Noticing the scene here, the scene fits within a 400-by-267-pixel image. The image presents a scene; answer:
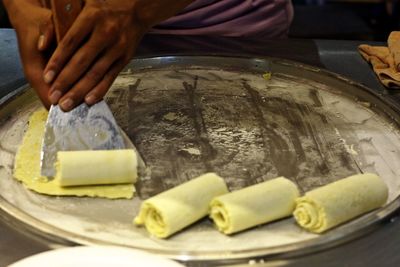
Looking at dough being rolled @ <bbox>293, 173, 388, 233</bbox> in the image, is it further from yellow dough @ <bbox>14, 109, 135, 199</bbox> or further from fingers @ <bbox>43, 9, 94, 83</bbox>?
fingers @ <bbox>43, 9, 94, 83</bbox>

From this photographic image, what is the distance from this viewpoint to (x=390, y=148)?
109 centimetres

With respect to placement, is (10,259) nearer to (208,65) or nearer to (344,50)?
(208,65)

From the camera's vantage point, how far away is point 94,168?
3.11ft

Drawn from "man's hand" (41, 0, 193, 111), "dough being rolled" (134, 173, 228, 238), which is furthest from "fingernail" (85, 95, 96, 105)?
"dough being rolled" (134, 173, 228, 238)

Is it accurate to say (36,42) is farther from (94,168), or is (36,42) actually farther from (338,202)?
(338,202)

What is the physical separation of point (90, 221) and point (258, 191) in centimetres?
22

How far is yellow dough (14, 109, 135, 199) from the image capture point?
0.95 metres

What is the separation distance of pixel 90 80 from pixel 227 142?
9.4 inches

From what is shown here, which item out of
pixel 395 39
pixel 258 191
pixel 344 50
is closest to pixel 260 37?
pixel 344 50

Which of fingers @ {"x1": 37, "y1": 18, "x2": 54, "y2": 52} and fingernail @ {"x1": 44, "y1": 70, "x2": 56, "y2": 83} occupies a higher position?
fingers @ {"x1": 37, "y1": 18, "x2": 54, "y2": 52}

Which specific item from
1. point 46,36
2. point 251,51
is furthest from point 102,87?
point 251,51

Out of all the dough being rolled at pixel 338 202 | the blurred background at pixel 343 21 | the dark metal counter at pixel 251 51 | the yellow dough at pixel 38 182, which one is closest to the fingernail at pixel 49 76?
the yellow dough at pixel 38 182

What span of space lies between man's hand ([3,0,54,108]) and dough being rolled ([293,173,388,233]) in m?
0.43

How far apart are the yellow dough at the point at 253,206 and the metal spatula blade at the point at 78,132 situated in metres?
0.23
